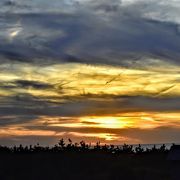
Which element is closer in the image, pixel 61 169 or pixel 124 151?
pixel 61 169

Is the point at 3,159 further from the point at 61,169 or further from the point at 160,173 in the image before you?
the point at 160,173

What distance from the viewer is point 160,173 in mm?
31984

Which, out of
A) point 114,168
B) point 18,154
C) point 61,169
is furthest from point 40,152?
point 114,168

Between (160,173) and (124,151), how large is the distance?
6.85 metres

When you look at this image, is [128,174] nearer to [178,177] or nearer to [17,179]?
[178,177]

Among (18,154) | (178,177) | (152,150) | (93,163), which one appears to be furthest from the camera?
(152,150)

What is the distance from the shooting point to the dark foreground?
31797 millimetres

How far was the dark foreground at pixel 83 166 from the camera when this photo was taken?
31797 millimetres

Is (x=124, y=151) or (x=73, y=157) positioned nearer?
(x=73, y=157)

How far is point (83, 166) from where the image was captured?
33750mm

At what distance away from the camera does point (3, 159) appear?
1387 inches

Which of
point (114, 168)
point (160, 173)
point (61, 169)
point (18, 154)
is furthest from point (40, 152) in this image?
point (160, 173)

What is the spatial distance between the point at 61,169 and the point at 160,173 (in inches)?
255

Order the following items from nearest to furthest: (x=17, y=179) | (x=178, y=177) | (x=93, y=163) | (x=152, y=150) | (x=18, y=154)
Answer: (x=178, y=177), (x=17, y=179), (x=93, y=163), (x=18, y=154), (x=152, y=150)
